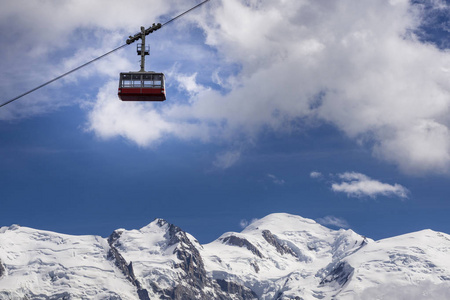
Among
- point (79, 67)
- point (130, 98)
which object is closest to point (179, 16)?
point (79, 67)

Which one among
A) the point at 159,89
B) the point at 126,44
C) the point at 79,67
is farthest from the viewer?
the point at 159,89

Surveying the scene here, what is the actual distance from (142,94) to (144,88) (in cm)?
65

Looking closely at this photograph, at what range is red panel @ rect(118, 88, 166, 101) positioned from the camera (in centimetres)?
7438

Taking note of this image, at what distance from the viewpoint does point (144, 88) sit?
74625mm

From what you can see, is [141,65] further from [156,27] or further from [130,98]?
[156,27]

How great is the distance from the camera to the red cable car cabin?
7444cm

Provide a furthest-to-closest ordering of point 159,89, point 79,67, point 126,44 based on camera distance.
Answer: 1. point 159,89
2. point 126,44
3. point 79,67

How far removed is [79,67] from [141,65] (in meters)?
14.1

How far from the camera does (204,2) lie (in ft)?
209

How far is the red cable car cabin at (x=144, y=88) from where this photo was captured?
74438 mm

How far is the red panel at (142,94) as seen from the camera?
7438cm

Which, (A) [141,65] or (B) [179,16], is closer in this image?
(B) [179,16]

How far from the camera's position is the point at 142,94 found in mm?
74438

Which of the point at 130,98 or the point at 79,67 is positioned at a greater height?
the point at 130,98
